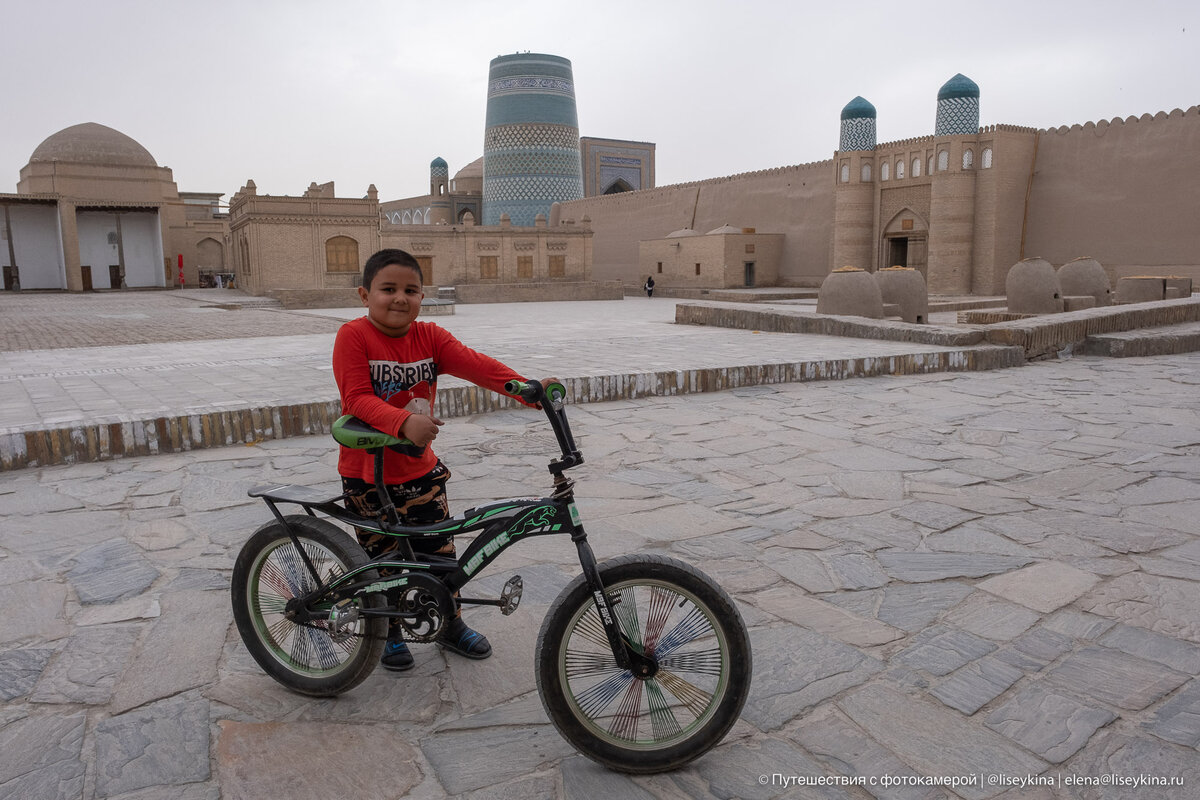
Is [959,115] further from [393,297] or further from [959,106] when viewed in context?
[393,297]

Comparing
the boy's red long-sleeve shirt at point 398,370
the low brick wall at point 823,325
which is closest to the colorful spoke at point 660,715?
the boy's red long-sleeve shirt at point 398,370

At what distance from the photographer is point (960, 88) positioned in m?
22.9

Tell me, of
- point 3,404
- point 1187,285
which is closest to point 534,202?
point 1187,285

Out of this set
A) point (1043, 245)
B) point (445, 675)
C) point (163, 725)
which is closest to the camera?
point (163, 725)

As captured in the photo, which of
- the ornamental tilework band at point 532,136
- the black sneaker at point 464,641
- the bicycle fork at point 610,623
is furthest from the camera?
the ornamental tilework band at point 532,136

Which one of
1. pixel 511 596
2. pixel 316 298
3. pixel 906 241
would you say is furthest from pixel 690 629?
pixel 906 241

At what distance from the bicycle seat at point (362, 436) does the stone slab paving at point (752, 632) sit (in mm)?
661

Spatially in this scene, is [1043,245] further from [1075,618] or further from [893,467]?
[1075,618]

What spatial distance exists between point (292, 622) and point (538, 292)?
24035mm

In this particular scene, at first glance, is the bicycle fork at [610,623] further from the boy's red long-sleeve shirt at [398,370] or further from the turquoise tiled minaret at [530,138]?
the turquoise tiled minaret at [530,138]

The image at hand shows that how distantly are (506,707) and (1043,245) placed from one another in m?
23.8

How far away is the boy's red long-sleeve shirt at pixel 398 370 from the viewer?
6.84 feet

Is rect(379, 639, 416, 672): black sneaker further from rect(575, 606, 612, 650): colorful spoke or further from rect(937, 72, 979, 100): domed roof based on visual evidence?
rect(937, 72, 979, 100): domed roof

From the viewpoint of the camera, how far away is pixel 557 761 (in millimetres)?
1885
